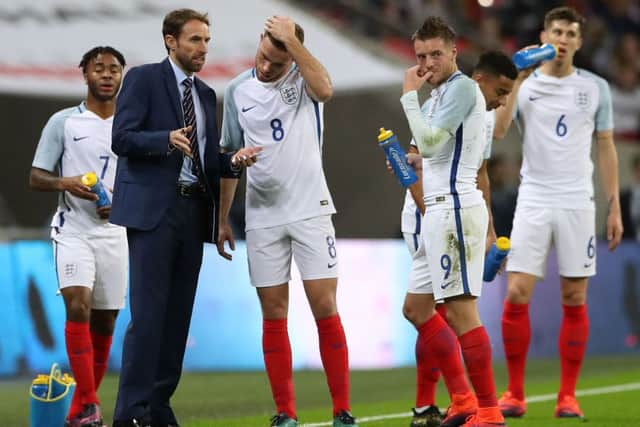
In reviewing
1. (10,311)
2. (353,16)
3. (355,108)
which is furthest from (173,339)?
(353,16)

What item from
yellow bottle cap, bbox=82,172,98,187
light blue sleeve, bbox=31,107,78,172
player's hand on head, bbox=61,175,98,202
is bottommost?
player's hand on head, bbox=61,175,98,202

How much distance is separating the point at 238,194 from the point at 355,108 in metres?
2.26

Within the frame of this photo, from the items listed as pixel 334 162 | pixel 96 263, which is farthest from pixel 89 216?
pixel 334 162

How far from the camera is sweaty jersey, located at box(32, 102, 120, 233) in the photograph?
8398mm

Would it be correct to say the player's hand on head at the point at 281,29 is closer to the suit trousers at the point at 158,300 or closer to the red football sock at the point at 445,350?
the suit trousers at the point at 158,300

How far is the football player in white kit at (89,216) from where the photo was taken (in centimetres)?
823

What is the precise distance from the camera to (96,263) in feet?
27.6

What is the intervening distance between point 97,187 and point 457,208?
90.6 inches

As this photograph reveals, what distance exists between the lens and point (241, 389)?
11.4m

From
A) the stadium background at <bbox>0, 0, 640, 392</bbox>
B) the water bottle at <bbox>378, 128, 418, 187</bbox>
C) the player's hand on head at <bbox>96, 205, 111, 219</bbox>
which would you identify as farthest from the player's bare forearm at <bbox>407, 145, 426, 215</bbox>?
the stadium background at <bbox>0, 0, 640, 392</bbox>

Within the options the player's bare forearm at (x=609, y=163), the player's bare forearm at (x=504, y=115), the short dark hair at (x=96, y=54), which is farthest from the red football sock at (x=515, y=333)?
the short dark hair at (x=96, y=54)

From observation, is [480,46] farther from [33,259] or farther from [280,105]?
[280,105]

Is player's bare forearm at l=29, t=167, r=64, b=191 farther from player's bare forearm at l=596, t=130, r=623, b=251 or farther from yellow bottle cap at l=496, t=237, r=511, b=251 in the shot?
player's bare forearm at l=596, t=130, r=623, b=251

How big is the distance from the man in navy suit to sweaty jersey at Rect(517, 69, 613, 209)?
8.32 ft
